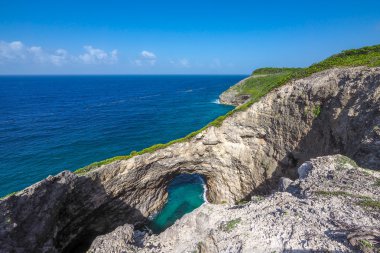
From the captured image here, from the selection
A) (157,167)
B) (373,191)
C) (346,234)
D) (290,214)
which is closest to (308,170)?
(373,191)

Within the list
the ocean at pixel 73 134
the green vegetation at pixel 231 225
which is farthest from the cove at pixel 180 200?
the green vegetation at pixel 231 225

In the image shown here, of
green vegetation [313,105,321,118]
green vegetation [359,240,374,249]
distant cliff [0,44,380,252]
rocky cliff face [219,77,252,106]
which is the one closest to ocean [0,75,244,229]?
rocky cliff face [219,77,252,106]

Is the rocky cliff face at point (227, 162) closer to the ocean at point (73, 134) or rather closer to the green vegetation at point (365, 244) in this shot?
the green vegetation at point (365, 244)

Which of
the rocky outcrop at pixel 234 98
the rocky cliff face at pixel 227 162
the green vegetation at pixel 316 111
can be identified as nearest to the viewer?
the rocky cliff face at pixel 227 162

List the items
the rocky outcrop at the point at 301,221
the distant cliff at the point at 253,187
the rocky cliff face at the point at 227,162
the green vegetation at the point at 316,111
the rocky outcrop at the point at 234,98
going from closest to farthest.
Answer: the rocky outcrop at the point at 301,221
the distant cliff at the point at 253,187
the rocky cliff face at the point at 227,162
the green vegetation at the point at 316,111
the rocky outcrop at the point at 234,98

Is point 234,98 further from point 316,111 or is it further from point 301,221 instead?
point 301,221

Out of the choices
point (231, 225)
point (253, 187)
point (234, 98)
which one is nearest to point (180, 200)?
point (253, 187)

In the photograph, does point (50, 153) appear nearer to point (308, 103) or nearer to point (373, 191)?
point (308, 103)
